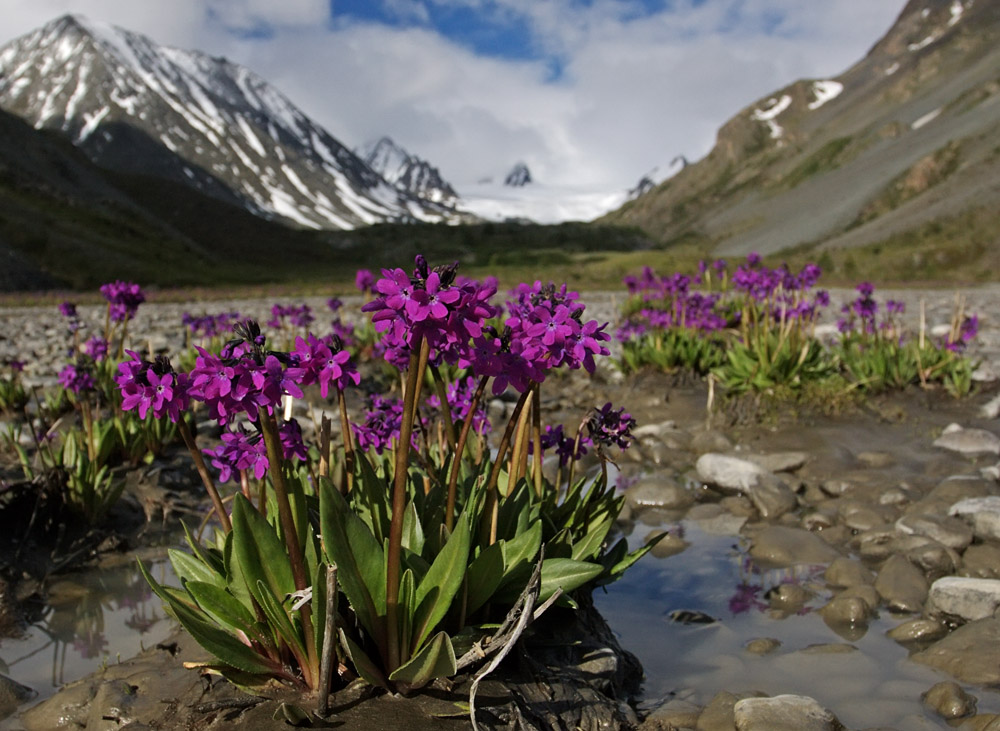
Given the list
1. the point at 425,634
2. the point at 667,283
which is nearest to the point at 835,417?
the point at 667,283

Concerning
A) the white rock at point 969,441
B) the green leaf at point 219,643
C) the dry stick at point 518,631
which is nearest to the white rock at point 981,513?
the white rock at point 969,441

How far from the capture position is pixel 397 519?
260cm

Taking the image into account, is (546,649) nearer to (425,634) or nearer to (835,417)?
(425,634)

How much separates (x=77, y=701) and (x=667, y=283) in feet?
31.7

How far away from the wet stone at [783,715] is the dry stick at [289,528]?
176cm

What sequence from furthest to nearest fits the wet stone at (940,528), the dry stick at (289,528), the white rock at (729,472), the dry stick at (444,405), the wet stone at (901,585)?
the white rock at (729,472) < the wet stone at (940,528) < the wet stone at (901,585) < the dry stick at (444,405) < the dry stick at (289,528)

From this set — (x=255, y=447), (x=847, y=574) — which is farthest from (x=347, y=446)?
(x=847, y=574)

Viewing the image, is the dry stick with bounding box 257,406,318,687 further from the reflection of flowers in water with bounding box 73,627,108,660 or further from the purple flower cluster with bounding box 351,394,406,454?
the reflection of flowers in water with bounding box 73,627,108,660

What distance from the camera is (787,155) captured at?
169000 millimetres

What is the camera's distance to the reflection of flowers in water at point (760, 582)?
15.0ft

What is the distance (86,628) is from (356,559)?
266 centimetres

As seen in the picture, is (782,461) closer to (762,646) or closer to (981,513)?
(981,513)

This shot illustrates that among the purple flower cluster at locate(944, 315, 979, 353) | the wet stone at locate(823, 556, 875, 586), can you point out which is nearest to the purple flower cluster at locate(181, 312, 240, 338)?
the wet stone at locate(823, 556, 875, 586)

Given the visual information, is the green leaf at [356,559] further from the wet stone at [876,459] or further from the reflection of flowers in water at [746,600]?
the wet stone at [876,459]
